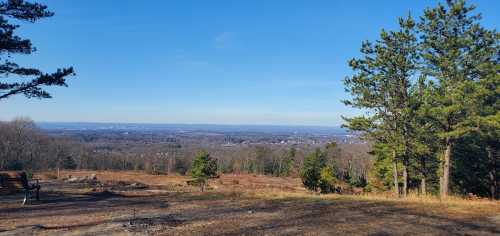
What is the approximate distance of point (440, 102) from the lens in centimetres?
2016

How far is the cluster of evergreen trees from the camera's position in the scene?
1944cm

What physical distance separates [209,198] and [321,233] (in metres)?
8.02

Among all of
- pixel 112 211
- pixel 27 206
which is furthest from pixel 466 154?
pixel 27 206

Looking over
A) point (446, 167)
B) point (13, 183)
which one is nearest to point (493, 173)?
point (446, 167)

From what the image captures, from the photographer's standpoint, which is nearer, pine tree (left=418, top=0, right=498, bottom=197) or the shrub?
pine tree (left=418, top=0, right=498, bottom=197)

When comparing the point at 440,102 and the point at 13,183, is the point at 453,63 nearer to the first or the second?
the point at 440,102

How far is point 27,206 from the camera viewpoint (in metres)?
13.9

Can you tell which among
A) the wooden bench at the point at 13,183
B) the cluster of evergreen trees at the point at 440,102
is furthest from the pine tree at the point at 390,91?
the wooden bench at the point at 13,183

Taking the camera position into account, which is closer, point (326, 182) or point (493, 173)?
point (493, 173)

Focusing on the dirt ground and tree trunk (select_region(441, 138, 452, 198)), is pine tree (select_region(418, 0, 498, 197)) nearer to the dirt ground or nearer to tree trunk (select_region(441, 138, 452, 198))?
tree trunk (select_region(441, 138, 452, 198))

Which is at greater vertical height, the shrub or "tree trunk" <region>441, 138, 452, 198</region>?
"tree trunk" <region>441, 138, 452, 198</region>

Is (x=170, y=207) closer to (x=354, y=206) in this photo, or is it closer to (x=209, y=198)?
(x=209, y=198)

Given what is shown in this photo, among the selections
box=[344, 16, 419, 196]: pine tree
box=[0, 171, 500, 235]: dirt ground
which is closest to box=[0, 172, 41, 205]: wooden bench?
box=[0, 171, 500, 235]: dirt ground

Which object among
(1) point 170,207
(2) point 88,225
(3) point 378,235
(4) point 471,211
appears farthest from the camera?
(1) point 170,207
